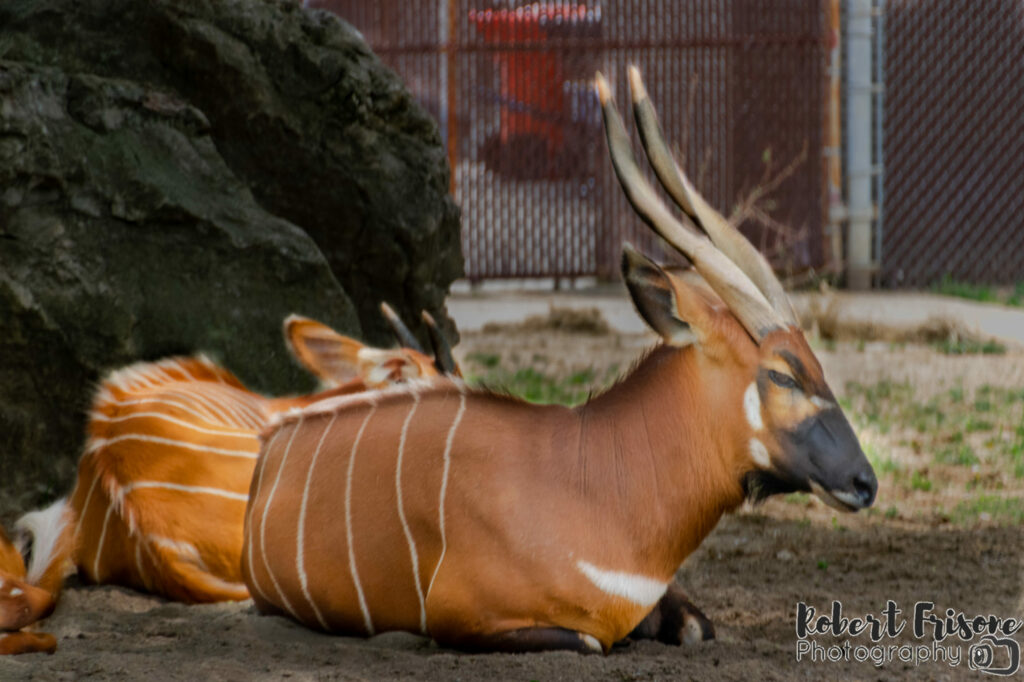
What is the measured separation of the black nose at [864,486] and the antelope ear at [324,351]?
2255 mm

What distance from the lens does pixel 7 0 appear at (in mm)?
5199

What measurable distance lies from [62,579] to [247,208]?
1.91 metres

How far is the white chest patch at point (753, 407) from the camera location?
3148mm

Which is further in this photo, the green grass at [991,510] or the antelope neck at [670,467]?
the green grass at [991,510]

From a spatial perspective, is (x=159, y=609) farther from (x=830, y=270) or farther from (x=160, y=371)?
(x=830, y=270)

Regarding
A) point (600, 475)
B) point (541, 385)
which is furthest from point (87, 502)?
point (541, 385)

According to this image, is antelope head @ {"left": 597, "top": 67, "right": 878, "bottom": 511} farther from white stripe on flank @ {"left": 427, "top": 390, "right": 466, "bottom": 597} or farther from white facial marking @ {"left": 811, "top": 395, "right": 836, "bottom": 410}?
white stripe on flank @ {"left": 427, "top": 390, "right": 466, "bottom": 597}

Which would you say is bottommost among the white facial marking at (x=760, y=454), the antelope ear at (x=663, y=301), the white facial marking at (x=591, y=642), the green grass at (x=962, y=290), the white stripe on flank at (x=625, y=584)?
the green grass at (x=962, y=290)

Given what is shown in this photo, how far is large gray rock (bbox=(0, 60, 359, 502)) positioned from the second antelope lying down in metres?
1.66

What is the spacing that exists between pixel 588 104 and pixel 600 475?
8612 millimetres

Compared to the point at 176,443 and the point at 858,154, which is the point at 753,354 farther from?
the point at 858,154

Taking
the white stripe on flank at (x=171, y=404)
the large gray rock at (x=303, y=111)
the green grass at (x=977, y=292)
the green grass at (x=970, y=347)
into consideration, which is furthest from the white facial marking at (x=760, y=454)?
the green grass at (x=977, y=292)

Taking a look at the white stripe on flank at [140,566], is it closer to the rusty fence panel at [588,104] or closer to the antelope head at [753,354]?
the antelope head at [753,354]

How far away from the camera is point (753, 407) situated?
3.16 m
